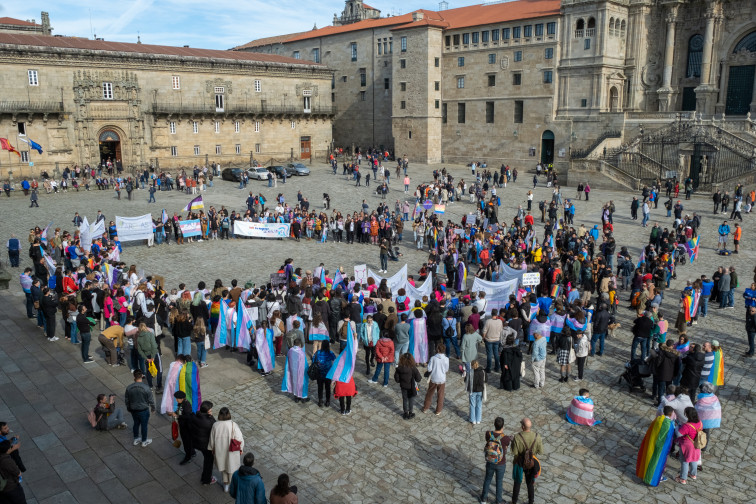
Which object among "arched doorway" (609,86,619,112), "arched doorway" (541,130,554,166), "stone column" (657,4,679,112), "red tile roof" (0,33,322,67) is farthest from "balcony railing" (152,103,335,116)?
"stone column" (657,4,679,112)

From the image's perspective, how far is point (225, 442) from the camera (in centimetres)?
929

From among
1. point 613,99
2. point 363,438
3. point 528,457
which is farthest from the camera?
point 613,99

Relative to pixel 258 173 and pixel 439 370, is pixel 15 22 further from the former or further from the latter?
pixel 439 370

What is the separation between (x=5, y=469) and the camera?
8359 millimetres

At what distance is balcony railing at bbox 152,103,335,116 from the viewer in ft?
173

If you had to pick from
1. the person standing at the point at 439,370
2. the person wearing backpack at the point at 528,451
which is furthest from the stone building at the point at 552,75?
the person wearing backpack at the point at 528,451

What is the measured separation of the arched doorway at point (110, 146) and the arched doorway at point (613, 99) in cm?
4217

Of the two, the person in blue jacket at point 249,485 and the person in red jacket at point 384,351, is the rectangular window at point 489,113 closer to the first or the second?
the person in red jacket at point 384,351

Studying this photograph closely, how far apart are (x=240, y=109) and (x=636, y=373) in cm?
5022

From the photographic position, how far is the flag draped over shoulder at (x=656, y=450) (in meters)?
9.66

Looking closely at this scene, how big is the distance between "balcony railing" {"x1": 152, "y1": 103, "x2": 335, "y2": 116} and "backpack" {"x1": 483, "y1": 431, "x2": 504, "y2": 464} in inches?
1957

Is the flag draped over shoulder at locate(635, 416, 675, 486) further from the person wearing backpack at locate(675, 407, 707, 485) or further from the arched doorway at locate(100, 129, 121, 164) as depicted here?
the arched doorway at locate(100, 129, 121, 164)

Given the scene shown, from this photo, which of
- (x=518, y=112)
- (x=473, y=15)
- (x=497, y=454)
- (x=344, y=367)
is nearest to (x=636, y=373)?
(x=497, y=454)

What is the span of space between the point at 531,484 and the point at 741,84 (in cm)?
4931
